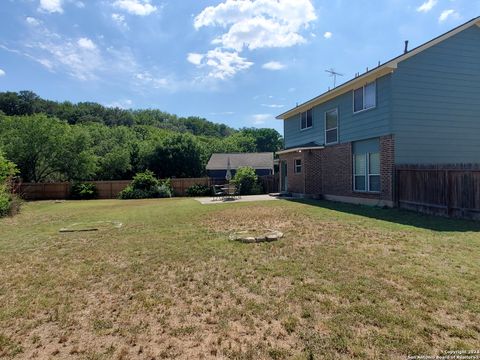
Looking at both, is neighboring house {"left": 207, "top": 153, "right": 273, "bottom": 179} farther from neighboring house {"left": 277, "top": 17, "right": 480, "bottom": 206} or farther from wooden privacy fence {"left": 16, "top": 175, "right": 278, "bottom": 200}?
neighboring house {"left": 277, "top": 17, "right": 480, "bottom": 206}

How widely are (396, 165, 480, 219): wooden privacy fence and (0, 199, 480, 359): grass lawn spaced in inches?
74.1

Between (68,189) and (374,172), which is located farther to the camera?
(68,189)

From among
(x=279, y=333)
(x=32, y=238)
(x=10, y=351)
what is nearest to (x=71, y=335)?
(x=10, y=351)

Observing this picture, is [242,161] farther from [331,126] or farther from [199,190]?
[331,126]

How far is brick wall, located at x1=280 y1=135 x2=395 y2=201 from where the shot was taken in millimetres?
11835

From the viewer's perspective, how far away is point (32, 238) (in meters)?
8.09

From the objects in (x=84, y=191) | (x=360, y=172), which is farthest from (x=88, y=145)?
(x=360, y=172)

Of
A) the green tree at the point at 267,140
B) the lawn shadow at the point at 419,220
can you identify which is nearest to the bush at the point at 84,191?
the lawn shadow at the point at 419,220

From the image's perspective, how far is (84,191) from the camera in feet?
84.3

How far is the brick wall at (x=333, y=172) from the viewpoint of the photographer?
11835 mm

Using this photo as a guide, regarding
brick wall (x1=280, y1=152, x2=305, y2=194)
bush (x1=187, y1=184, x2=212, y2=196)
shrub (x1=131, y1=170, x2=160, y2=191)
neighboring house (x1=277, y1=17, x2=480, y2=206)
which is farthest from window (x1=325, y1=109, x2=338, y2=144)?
shrub (x1=131, y1=170, x2=160, y2=191)

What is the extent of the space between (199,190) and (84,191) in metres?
9.56

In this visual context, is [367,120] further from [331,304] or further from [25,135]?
[25,135]

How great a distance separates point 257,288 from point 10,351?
2689mm
